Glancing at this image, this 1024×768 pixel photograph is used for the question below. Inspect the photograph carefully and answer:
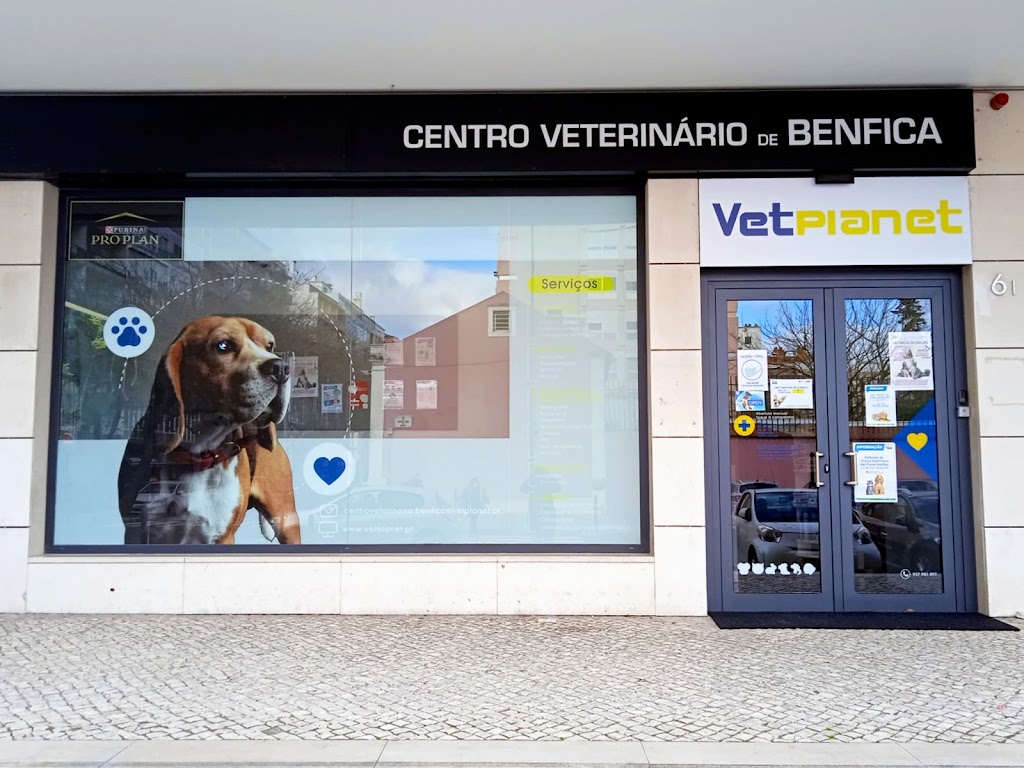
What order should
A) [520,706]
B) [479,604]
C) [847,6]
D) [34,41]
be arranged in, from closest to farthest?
[520,706] < [847,6] < [34,41] < [479,604]

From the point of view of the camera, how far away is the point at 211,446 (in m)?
7.20

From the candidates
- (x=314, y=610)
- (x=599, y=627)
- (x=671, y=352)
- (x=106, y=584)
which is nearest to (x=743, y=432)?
(x=671, y=352)

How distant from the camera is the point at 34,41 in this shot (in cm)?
611

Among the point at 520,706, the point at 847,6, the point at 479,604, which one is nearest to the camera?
the point at 520,706

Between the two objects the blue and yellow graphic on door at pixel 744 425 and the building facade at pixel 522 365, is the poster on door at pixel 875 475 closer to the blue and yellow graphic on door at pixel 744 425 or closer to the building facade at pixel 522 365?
the building facade at pixel 522 365

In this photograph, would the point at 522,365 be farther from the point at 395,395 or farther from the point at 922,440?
the point at 922,440

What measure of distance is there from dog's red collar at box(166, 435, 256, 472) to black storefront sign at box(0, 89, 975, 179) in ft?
8.09

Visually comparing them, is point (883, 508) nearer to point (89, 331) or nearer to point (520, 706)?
point (520, 706)

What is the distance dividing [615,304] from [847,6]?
9.67 feet

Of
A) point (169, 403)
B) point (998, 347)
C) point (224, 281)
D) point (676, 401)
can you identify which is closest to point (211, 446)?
point (169, 403)

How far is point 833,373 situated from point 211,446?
569 cm

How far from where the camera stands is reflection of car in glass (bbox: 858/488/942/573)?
22.4 ft

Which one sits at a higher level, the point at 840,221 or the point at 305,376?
the point at 840,221

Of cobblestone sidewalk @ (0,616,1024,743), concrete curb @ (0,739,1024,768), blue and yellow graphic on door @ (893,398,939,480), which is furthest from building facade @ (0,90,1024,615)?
concrete curb @ (0,739,1024,768)
